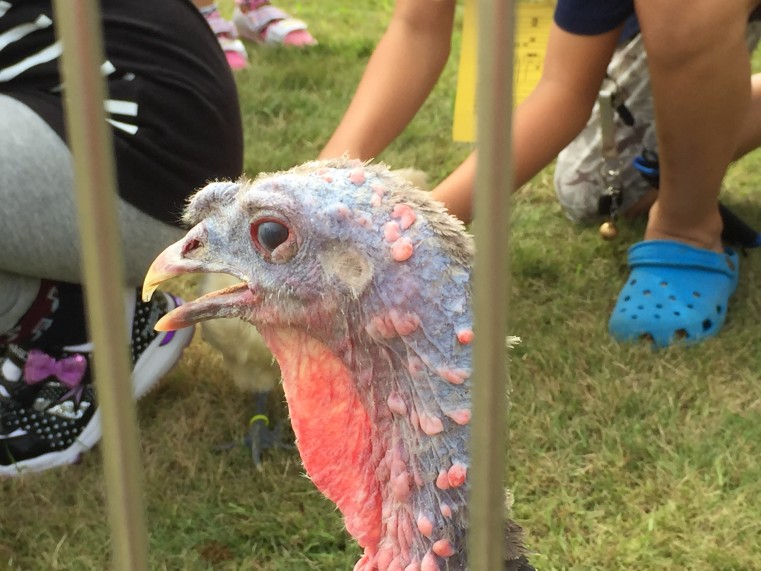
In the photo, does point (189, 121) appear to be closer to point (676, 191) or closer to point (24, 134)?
point (24, 134)

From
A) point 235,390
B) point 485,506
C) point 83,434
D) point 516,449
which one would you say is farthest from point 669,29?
point 485,506

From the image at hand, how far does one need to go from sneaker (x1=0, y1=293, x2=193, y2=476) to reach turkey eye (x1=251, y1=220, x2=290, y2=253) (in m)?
0.78

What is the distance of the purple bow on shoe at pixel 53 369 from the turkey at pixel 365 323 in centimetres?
→ 78

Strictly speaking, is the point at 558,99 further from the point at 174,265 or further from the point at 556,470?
the point at 174,265

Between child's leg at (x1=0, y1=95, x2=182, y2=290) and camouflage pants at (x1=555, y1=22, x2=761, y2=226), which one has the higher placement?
camouflage pants at (x1=555, y1=22, x2=761, y2=226)

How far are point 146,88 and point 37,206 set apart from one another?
25 cm

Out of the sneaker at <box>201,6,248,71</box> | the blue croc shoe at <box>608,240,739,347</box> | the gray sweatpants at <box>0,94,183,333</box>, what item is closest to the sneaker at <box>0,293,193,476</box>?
the gray sweatpants at <box>0,94,183,333</box>

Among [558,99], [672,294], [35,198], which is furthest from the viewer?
[672,294]

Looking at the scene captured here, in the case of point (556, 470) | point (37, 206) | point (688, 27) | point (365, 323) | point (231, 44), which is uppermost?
point (231, 44)

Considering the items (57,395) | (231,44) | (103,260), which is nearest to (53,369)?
(57,395)

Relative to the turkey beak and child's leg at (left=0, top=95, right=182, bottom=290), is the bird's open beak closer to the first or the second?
the turkey beak

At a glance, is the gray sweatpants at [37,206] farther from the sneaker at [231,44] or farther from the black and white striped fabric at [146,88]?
the sneaker at [231,44]

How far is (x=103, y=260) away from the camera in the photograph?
0.44 metres

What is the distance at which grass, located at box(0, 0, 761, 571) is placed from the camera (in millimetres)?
1335
